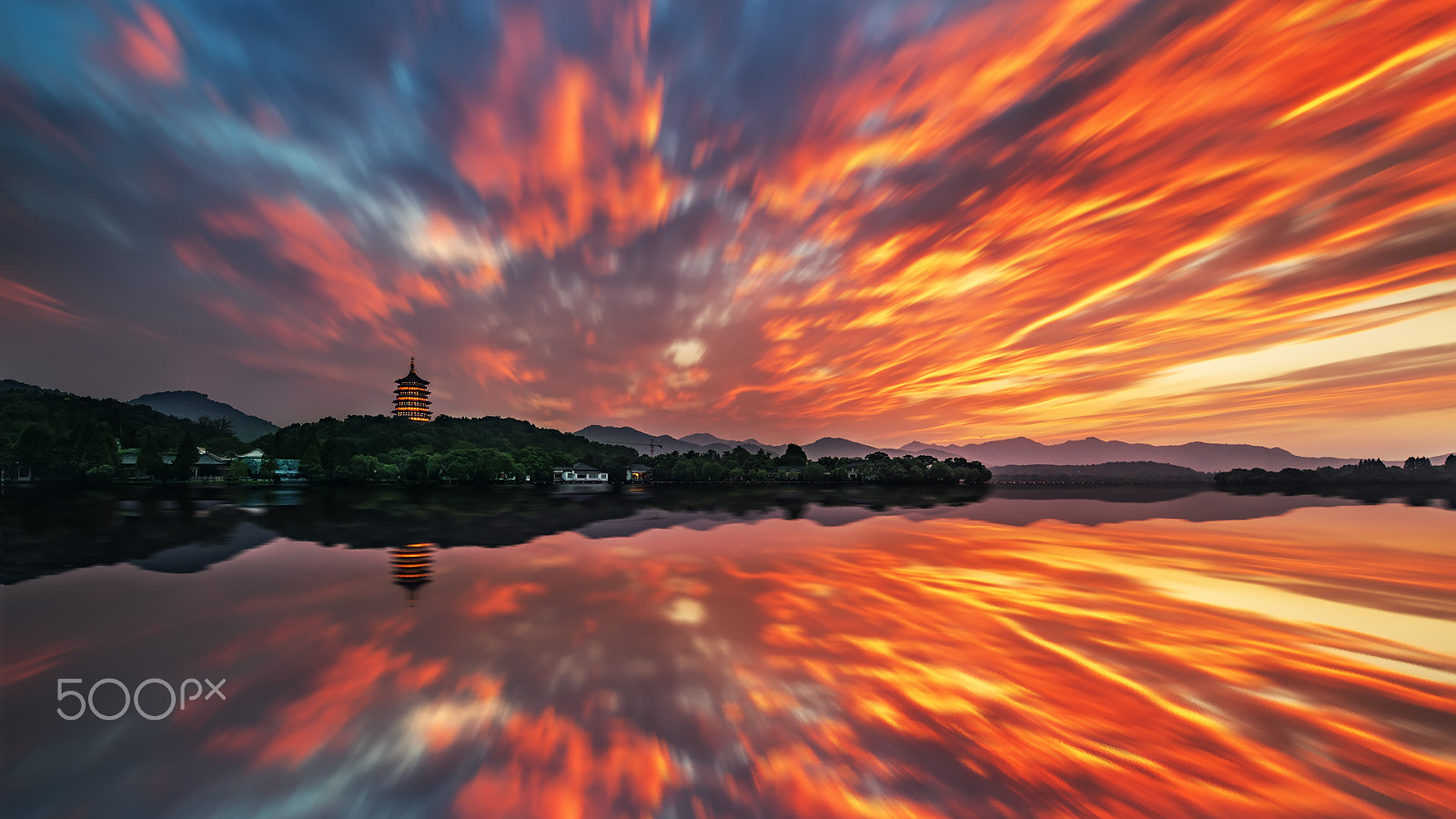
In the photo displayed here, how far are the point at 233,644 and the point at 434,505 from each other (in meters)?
37.9

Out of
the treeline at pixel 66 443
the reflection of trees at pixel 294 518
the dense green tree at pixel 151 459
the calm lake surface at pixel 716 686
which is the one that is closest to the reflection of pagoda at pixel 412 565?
the calm lake surface at pixel 716 686

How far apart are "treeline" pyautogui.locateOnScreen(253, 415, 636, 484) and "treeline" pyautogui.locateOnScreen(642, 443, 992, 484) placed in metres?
17.8

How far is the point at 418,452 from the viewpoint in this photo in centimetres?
8288

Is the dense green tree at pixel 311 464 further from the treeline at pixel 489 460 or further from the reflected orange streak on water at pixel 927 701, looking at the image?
the reflected orange streak on water at pixel 927 701

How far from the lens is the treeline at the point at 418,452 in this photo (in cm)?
8144

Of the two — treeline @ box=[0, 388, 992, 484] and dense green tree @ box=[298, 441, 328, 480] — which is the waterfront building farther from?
dense green tree @ box=[298, 441, 328, 480]

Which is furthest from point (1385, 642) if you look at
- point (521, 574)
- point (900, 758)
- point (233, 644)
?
point (233, 644)

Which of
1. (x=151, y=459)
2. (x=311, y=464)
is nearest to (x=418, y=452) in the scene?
(x=311, y=464)

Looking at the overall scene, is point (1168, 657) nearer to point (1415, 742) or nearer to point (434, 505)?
point (1415, 742)

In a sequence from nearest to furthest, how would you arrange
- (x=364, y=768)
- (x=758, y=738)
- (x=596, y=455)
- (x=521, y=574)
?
1. (x=364, y=768)
2. (x=758, y=738)
3. (x=521, y=574)
4. (x=596, y=455)

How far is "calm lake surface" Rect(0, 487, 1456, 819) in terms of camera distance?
6.91 m

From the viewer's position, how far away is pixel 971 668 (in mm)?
10781

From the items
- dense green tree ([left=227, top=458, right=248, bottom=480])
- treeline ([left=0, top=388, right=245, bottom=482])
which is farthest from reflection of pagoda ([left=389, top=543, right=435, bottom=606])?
dense green tree ([left=227, top=458, right=248, bottom=480])

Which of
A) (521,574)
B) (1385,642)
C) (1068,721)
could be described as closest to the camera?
(1068,721)
